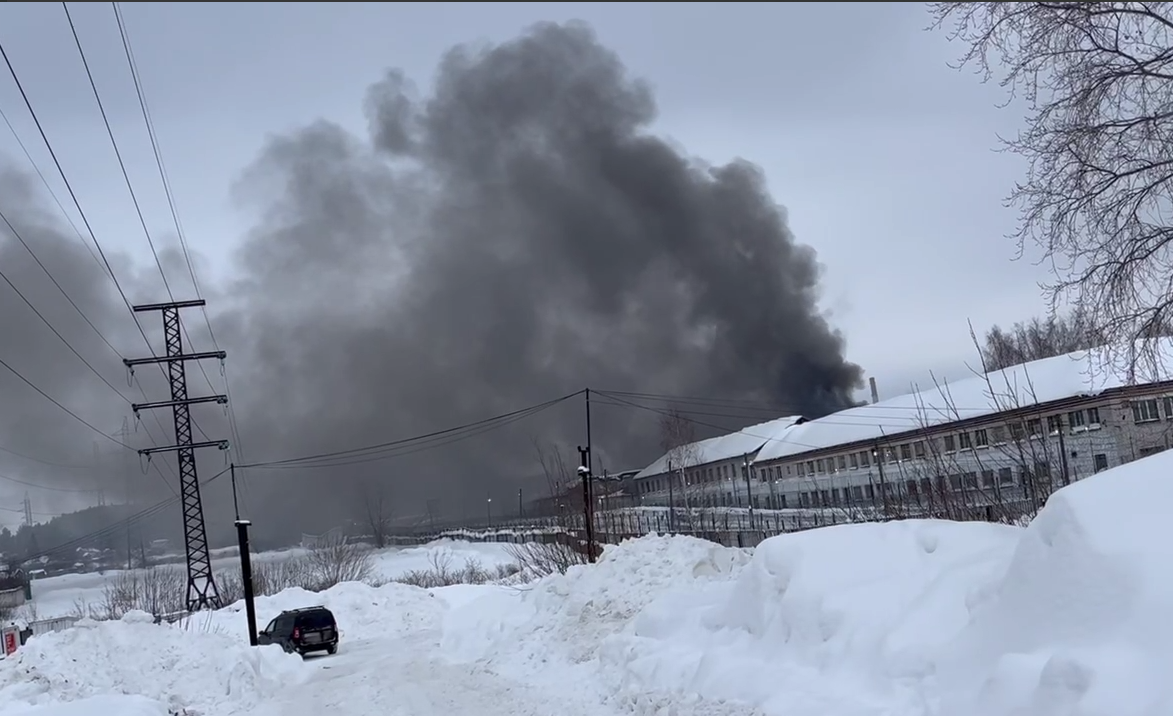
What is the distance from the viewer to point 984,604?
261 inches

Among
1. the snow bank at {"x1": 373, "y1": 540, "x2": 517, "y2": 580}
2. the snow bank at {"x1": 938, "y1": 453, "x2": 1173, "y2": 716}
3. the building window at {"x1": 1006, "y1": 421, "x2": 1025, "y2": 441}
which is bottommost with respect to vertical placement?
the snow bank at {"x1": 373, "y1": 540, "x2": 517, "y2": 580}

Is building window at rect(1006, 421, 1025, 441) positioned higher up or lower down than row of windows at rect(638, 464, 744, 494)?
higher up

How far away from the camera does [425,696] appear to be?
13523 millimetres

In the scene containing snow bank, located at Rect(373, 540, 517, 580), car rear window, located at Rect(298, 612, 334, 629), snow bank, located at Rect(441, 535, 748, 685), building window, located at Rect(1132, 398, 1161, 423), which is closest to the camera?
snow bank, located at Rect(441, 535, 748, 685)

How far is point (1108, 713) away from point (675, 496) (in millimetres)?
46241

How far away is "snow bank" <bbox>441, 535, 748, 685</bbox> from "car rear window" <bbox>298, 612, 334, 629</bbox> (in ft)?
22.1

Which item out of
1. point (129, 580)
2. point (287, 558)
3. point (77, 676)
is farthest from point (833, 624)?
point (287, 558)

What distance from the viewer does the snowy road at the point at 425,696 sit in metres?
10.9

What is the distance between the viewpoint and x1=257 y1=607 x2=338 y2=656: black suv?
78.6ft

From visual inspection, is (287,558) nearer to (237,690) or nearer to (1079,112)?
(237,690)

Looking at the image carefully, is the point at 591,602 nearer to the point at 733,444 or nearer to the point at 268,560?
the point at 733,444

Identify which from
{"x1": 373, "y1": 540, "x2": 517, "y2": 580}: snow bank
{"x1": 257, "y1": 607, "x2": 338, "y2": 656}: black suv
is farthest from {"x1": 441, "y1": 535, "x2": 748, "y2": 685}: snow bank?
{"x1": 373, "y1": 540, "x2": 517, "y2": 580}: snow bank

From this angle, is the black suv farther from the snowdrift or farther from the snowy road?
the snowdrift

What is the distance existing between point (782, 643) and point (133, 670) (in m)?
10.7
